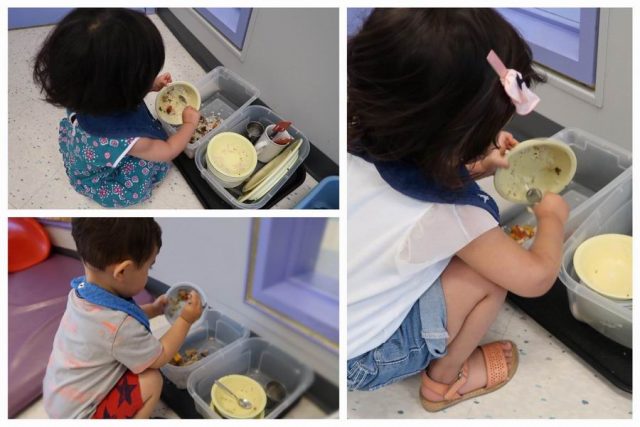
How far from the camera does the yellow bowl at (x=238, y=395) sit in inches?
40.1

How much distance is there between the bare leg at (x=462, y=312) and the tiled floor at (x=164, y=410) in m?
0.22

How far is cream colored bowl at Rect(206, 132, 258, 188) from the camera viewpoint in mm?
1097

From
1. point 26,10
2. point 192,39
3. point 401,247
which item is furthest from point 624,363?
point 26,10

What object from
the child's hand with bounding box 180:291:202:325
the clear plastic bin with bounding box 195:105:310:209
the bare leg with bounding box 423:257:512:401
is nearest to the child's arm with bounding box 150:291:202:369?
the child's hand with bounding box 180:291:202:325

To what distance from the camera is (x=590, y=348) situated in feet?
3.23

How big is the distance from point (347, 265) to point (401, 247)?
0.09 metres

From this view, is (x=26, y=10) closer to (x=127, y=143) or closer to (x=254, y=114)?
(x=127, y=143)

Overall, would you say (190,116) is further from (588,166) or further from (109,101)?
(588,166)

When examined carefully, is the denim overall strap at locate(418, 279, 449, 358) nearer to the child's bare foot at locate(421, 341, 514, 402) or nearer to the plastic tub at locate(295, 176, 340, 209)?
the child's bare foot at locate(421, 341, 514, 402)

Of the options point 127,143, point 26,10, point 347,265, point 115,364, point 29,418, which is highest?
point 26,10

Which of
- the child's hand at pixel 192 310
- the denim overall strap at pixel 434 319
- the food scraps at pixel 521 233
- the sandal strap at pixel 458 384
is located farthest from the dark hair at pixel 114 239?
the food scraps at pixel 521 233

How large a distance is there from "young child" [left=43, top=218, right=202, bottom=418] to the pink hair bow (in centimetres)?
57

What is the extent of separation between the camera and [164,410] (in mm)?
1020

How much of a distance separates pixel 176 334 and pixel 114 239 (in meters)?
0.21
